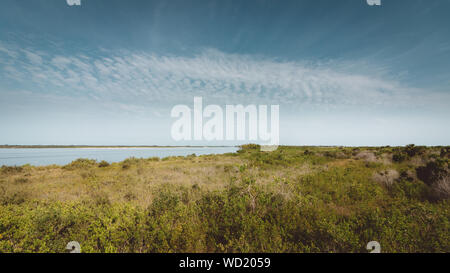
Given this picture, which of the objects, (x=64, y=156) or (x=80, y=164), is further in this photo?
(x=64, y=156)

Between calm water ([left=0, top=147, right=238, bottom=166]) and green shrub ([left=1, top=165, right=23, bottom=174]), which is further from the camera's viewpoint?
calm water ([left=0, top=147, right=238, bottom=166])

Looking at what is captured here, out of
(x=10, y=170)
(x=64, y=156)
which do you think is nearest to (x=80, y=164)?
(x=10, y=170)

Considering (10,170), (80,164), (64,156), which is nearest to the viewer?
(10,170)

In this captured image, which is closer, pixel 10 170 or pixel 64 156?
pixel 10 170

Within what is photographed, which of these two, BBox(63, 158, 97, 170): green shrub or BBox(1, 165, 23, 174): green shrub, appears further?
BBox(63, 158, 97, 170): green shrub

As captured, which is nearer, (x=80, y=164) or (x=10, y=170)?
(x=10, y=170)

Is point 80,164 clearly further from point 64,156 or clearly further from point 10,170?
point 64,156

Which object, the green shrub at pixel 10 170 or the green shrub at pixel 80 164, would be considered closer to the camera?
the green shrub at pixel 10 170

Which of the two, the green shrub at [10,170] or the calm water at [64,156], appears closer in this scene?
the green shrub at [10,170]

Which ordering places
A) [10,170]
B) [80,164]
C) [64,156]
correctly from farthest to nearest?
[64,156] < [80,164] < [10,170]
